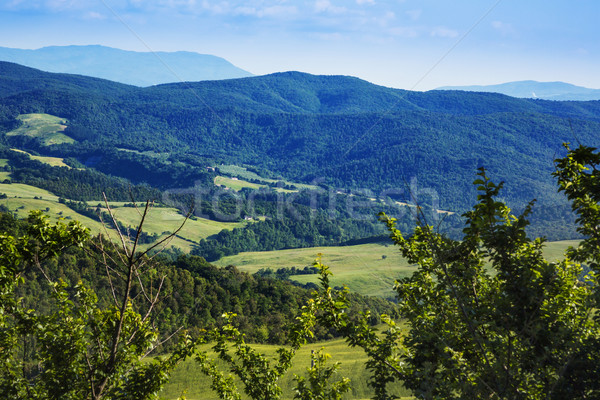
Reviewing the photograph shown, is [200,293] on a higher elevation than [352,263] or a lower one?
higher

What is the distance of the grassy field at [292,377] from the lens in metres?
25.0

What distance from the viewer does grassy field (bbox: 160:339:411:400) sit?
24969 mm

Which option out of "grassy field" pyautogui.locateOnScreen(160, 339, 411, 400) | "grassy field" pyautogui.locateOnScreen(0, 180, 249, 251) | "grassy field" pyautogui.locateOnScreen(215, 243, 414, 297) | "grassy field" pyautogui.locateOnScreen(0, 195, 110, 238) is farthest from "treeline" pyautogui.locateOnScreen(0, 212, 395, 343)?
"grassy field" pyautogui.locateOnScreen(0, 195, 110, 238)

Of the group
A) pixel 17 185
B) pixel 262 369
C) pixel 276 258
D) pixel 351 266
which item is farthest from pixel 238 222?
pixel 262 369

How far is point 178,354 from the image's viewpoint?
33.5 ft

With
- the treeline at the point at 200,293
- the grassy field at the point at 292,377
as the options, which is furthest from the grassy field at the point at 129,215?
the grassy field at the point at 292,377

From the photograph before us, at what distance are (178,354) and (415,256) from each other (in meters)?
5.03

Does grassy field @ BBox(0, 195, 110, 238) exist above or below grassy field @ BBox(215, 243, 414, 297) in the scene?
above

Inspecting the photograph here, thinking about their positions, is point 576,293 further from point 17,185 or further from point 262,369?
point 17,185

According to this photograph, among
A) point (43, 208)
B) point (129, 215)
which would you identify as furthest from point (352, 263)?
point (43, 208)

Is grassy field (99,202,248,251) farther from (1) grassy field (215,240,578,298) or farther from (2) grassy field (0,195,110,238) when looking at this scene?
(1) grassy field (215,240,578,298)

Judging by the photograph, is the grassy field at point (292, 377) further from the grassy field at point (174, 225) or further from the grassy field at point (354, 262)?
the grassy field at point (174, 225)

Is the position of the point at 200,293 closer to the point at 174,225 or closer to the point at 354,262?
the point at 354,262

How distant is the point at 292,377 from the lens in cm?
2752
